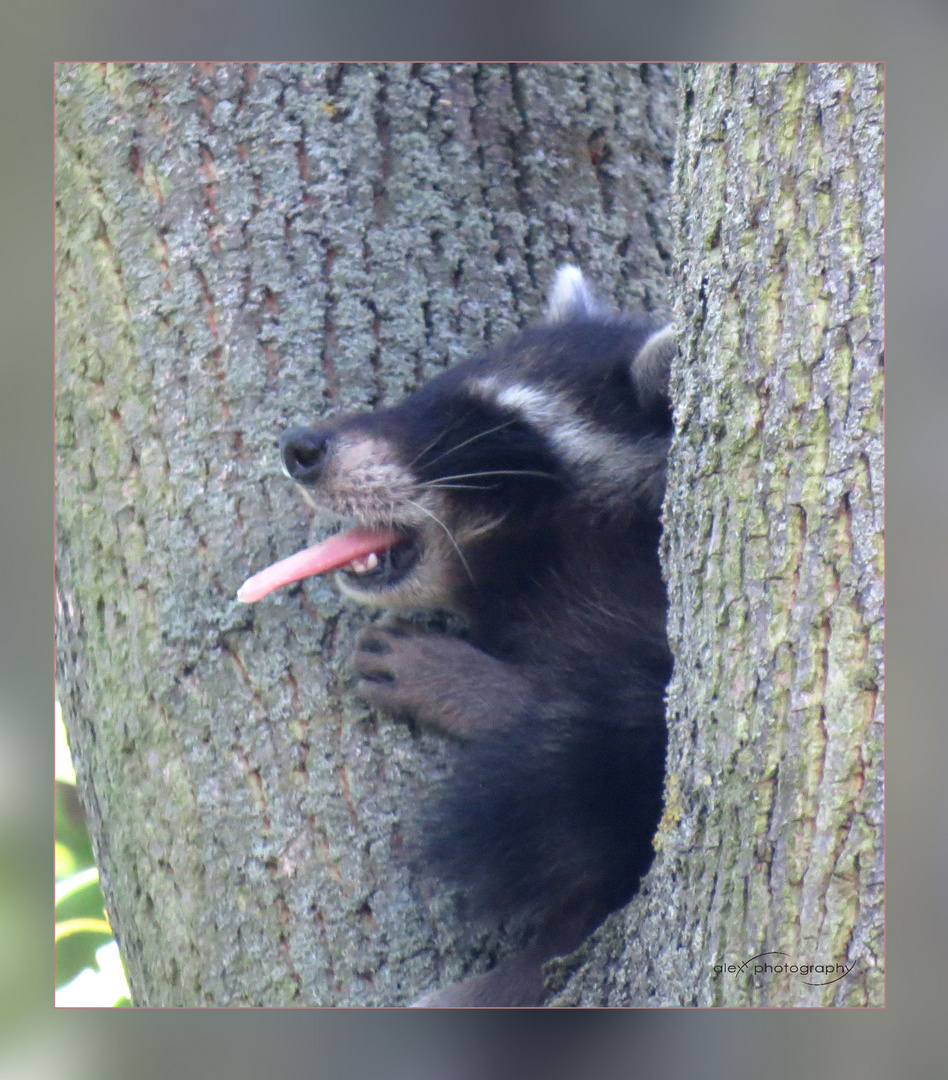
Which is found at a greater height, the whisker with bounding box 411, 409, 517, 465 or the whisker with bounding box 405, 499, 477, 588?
the whisker with bounding box 411, 409, 517, 465

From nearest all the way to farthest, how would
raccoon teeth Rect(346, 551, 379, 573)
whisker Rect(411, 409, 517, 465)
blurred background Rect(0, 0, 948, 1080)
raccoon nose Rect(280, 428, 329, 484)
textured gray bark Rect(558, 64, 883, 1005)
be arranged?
1. textured gray bark Rect(558, 64, 883, 1005)
2. blurred background Rect(0, 0, 948, 1080)
3. raccoon nose Rect(280, 428, 329, 484)
4. raccoon teeth Rect(346, 551, 379, 573)
5. whisker Rect(411, 409, 517, 465)

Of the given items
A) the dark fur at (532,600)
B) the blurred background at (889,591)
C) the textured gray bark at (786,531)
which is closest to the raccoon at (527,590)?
the dark fur at (532,600)

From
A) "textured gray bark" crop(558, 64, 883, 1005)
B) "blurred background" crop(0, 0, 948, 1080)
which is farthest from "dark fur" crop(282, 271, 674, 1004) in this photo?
"textured gray bark" crop(558, 64, 883, 1005)

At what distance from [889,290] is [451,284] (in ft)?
3.04

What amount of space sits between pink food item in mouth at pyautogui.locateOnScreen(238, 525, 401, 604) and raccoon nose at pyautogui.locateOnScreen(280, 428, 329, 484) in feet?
0.45

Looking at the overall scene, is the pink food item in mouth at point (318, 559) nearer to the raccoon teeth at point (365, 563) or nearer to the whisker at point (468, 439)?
the raccoon teeth at point (365, 563)

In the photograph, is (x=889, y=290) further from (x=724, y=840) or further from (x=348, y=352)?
(x=348, y=352)

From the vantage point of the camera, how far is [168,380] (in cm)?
208

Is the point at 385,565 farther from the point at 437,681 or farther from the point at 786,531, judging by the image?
the point at 786,531

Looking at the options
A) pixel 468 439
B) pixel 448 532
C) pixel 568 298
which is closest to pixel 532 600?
pixel 448 532

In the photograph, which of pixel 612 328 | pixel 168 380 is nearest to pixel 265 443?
pixel 168 380

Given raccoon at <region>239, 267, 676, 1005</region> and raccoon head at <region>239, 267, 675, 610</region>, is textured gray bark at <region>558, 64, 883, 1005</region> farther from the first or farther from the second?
raccoon head at <region>239, 267, 675, 610</region>

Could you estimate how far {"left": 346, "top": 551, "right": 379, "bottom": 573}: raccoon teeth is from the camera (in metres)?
2.13

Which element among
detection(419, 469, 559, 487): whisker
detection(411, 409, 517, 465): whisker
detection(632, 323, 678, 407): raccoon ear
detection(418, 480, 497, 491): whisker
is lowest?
detection(418, 480, 497, 491): whisker
